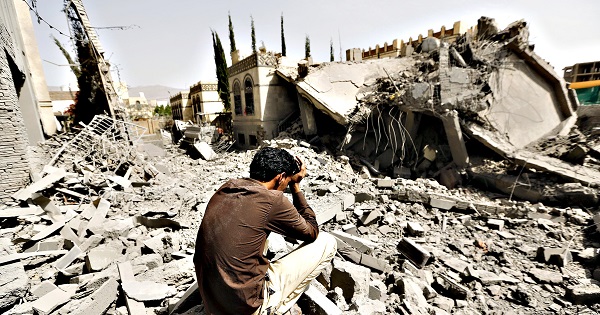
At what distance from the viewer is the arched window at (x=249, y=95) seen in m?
12.5

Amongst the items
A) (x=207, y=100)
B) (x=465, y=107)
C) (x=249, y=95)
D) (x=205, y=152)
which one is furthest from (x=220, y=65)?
(x=465, y=107)

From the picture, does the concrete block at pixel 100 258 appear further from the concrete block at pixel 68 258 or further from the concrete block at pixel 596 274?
the concrete block at pixel 596 274

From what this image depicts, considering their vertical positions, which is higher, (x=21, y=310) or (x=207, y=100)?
(x=207, y=100)

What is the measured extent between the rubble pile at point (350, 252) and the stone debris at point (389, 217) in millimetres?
21

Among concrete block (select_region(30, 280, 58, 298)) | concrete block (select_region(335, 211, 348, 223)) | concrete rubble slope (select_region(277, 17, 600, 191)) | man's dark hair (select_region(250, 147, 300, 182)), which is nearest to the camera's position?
man's dark hair (select_region(250, 147, 300, 182))

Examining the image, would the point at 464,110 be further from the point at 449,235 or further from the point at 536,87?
the point at 449,235

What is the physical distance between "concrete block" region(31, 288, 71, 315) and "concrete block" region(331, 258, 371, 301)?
2712 millimetres

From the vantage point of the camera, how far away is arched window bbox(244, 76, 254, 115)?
12.5 metres

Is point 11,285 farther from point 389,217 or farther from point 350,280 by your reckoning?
point 389,217

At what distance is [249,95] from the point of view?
12797 millimetres

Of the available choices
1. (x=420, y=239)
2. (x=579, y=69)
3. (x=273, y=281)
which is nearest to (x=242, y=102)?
(x=420, y=239)

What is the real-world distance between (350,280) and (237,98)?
12999 mm

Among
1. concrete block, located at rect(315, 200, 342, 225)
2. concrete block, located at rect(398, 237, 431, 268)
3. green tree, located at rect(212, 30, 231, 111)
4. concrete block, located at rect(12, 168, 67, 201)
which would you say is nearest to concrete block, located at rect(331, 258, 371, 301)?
concrete block, located at rect(398, 237, 431, 268)

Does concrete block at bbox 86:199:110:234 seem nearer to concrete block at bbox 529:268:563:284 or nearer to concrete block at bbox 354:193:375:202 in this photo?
concrete block at bbox 354:193:375:202
